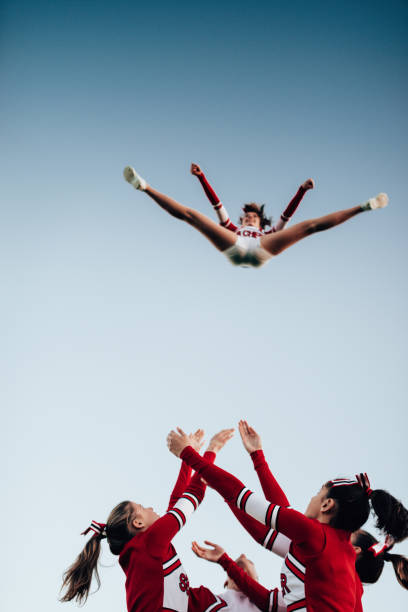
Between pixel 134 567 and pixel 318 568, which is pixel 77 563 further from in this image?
pixel 318 568

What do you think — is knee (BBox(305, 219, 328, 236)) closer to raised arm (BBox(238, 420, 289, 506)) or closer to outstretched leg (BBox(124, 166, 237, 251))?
outstretched leg (BBox(124, 166, 237, 251))

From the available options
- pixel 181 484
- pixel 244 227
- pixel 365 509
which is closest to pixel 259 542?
pixel 181 484

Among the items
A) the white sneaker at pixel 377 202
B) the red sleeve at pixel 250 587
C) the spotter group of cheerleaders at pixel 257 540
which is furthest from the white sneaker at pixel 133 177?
the red sleeve at pixel 250 587

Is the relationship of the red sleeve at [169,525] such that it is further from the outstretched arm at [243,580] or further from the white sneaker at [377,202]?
the white sneaker at [377,202]

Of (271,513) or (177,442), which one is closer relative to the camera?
(271,513)

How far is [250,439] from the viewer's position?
3.19 meters

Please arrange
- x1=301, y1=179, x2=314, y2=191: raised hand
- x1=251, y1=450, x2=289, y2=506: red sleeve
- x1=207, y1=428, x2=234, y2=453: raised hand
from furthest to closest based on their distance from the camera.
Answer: x1=301, y1=179, x2=314, y2=191: raised hand, x1=207, y1=428, x2=234, y2=453: raised hand, x1=251, y1=450, x2=289, y2=506: red sleeve

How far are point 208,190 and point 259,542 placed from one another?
2.65m

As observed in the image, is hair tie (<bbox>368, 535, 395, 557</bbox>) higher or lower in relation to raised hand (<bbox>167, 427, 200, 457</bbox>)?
lower

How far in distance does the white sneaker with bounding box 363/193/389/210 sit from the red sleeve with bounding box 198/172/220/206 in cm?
119

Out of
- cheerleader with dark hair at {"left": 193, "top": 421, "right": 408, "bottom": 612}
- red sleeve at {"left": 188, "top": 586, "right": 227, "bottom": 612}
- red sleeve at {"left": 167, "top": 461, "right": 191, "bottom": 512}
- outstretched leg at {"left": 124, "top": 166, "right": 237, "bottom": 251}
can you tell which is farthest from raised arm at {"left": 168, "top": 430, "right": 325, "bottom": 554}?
outstretched leg at {"left": 124, "top": 166, "right": 237, "bottom": 251}

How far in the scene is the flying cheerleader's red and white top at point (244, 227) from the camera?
4.27 metres

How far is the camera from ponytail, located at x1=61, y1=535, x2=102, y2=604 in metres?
2.82

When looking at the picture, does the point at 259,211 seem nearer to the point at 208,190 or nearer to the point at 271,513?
the point at 208,190
